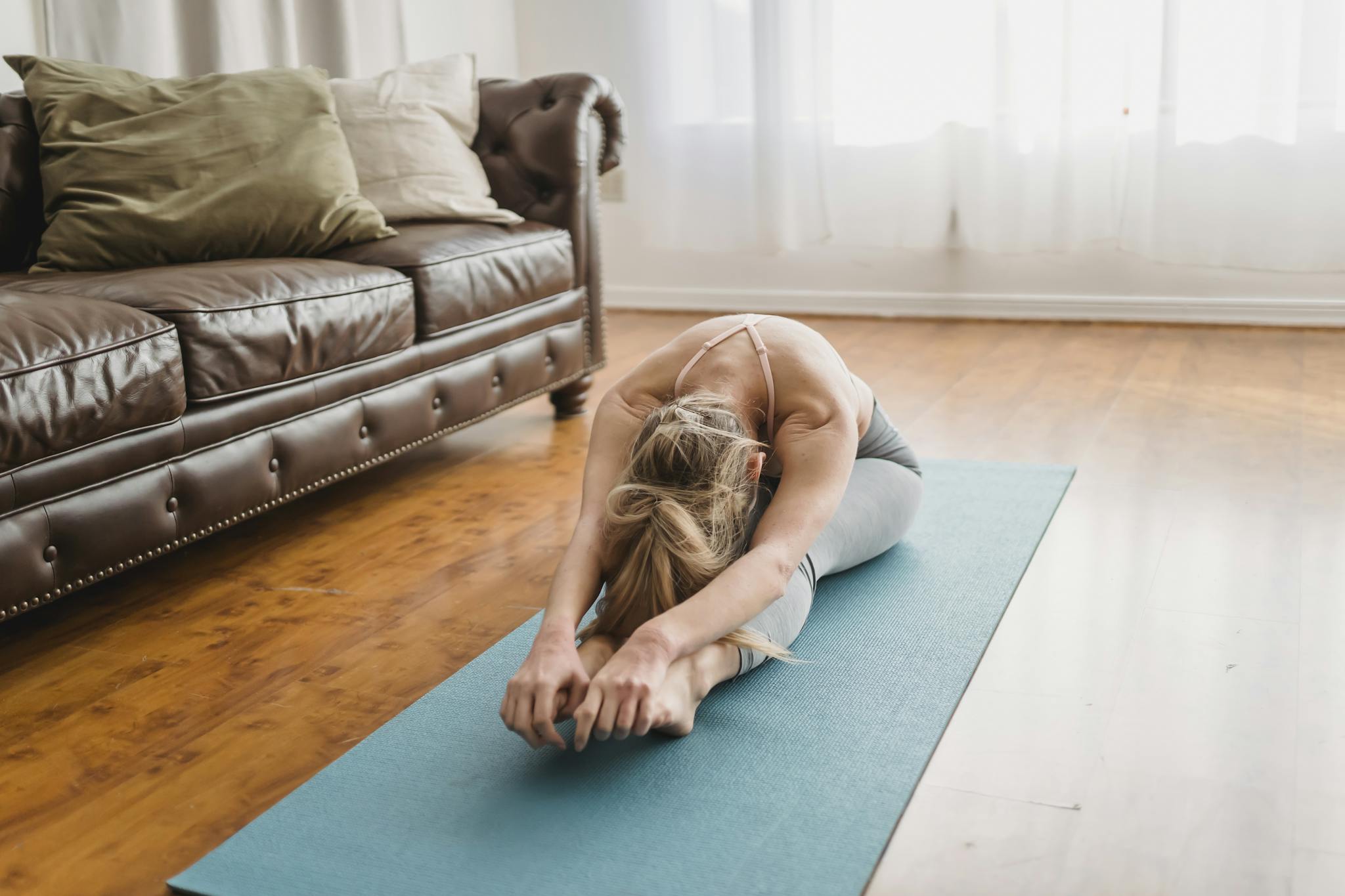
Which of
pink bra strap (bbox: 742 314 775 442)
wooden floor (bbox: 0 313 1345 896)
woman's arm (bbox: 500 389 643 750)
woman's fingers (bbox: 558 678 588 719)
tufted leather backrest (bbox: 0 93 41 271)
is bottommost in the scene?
wooden floor (bbox: 0 313 1345 896)

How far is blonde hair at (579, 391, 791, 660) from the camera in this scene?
4.69 ft

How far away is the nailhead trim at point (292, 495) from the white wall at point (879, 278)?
5.63ft

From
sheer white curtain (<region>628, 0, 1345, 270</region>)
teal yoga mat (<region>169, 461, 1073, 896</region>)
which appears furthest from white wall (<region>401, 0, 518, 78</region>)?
teal yoga mat (<region>169, 461, 1073, 896</region>)

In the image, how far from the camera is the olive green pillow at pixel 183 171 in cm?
228

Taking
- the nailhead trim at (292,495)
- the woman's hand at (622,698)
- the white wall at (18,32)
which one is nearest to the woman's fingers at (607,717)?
the woman's hand at (622,698)

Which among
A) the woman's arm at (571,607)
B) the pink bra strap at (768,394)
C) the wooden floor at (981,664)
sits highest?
the pink bra strap at (768,394)

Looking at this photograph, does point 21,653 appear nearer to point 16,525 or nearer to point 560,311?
point 16,525

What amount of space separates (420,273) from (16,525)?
968 millimetres

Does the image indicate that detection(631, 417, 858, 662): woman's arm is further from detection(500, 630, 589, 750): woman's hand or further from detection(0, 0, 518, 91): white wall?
detection(0, 0, 518, 91): white wall

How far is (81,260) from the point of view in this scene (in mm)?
2252

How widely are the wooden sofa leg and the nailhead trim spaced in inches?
2.1

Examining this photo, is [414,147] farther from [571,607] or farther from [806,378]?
[571,607]

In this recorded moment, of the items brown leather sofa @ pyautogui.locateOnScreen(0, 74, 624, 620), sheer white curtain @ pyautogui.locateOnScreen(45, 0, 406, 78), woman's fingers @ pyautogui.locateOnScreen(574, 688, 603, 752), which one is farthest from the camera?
sheer white curtain @ pyautogui.locateOnScreen(45, 0, 406, 78)

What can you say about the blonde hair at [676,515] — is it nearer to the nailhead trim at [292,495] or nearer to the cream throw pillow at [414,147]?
the nailhead trim at [292,495]
